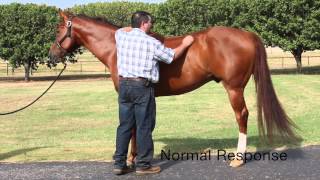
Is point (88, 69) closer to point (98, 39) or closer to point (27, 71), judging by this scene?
point (27, 71)

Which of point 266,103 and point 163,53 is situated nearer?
point 163,53

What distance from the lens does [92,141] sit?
1209 centimetres

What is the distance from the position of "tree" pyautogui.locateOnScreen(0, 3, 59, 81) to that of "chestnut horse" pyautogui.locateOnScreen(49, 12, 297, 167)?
33.7 m

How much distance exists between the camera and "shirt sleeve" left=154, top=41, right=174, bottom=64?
7.36m

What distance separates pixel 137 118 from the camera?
7516 mm

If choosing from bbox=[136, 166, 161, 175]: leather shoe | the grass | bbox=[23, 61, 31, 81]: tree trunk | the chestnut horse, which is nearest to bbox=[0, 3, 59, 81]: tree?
bbox=[23, 61, 31, 81]: tree trunk

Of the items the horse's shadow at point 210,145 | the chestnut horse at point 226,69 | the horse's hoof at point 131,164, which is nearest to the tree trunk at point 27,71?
the horse's shadow at point 210,145

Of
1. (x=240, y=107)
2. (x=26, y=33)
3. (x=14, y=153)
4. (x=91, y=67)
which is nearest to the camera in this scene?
(x=240, y=107)

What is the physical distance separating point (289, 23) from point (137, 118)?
3228 cm

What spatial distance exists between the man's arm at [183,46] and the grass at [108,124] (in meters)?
2.31

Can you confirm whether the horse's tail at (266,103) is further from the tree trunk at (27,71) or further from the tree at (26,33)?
the tree trunk at (27,71)

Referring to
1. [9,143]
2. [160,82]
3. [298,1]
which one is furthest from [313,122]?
[298,1]

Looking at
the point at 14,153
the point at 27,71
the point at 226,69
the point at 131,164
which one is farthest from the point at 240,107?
the point at 27,71

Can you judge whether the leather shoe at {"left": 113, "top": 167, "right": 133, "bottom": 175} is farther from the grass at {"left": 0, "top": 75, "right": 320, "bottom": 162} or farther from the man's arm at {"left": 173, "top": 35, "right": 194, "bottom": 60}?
the man's arm at {"left": 173, "top": 35, "right": 194, "bottom": 60}
